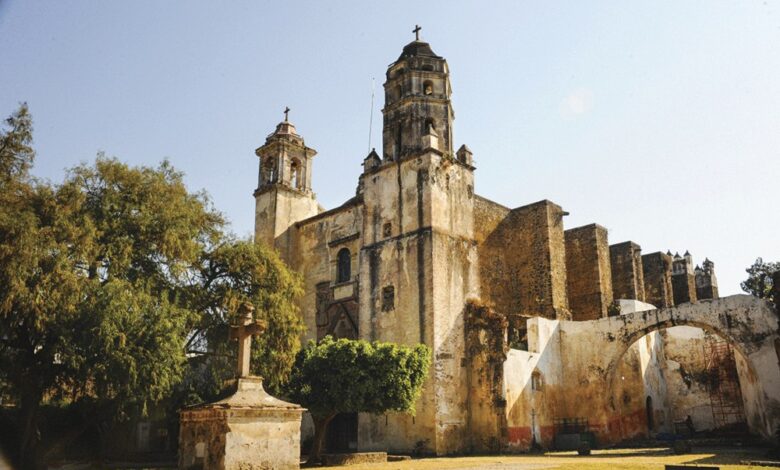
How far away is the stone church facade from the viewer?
65.7 feet

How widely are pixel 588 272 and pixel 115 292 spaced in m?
18.5

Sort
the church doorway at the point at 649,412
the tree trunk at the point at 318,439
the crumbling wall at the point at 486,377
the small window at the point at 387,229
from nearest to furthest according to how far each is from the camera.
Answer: the tree trunk at the point at 318,439
the crumbling wall at the point at 486,377
the small window at the point at 387,229
the church doorway at the point at 649,412

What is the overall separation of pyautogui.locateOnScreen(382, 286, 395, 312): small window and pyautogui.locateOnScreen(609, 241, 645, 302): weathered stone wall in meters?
11.6

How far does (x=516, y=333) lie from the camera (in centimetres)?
2228

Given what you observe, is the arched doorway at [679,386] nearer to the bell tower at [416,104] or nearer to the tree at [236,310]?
the bell tower at [416,104]

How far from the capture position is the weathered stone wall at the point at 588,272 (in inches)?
1001

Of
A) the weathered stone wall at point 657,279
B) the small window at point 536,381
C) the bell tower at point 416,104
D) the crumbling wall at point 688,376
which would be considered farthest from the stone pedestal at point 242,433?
the weathered stone wall at point 657,279

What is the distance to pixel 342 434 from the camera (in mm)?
21688

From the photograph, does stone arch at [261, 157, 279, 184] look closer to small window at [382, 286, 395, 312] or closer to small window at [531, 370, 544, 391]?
small window at [382, 286, 395, 312]

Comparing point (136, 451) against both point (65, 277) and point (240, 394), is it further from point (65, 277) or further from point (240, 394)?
point (240, 394)

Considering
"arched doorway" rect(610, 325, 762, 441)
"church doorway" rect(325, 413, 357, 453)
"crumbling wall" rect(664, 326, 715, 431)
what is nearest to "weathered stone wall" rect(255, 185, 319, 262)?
"church doorway" rect(325, 413, 357, 453)

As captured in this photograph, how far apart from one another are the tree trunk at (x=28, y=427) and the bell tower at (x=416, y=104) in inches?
529

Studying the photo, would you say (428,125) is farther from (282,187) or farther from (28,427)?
(28,427)

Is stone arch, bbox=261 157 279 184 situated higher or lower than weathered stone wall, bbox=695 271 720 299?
higher
